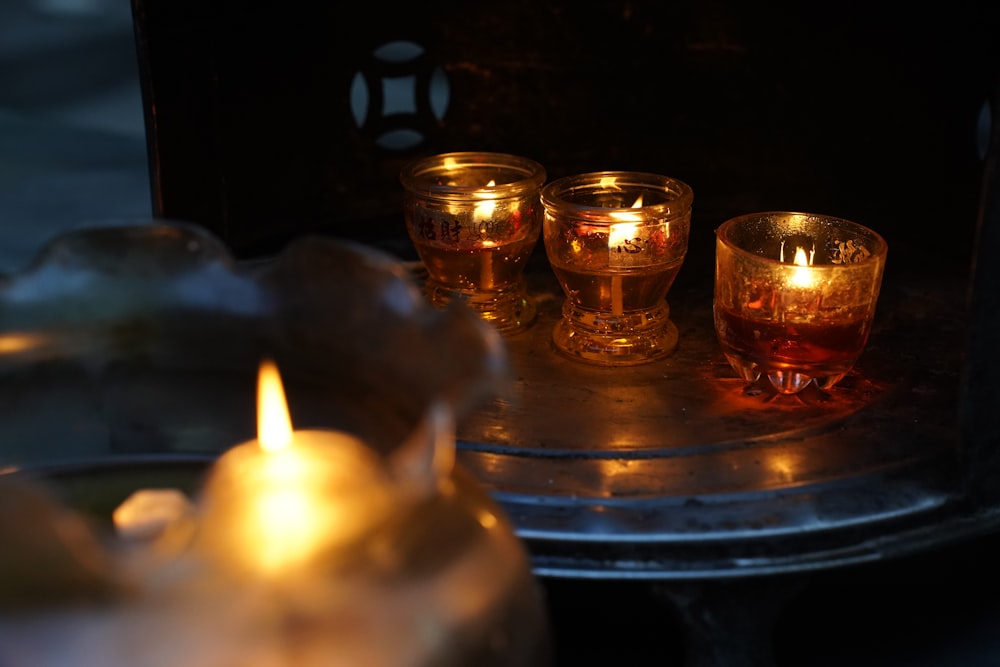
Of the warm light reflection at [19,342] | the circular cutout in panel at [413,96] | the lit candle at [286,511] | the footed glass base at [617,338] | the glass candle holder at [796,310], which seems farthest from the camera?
the circular cutout in panel at [413,96]

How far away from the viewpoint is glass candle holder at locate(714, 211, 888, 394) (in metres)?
0.85

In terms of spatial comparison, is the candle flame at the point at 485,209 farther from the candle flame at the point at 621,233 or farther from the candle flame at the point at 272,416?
the candle flame at the point at 272,416

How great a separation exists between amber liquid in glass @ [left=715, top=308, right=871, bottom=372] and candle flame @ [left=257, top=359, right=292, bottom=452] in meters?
0.46

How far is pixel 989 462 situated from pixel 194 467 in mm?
483

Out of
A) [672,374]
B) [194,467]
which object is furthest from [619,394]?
[194,467]

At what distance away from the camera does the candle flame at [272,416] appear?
1.49 ft

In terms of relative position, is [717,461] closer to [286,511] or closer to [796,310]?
[796,310]

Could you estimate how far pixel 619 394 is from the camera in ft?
3.00

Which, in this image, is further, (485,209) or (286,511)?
(485,209)

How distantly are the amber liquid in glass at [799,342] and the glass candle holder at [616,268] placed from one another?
0.08m

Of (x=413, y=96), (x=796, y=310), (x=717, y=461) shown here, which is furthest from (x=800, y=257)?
(x=413, y=96)

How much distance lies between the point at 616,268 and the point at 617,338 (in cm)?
6

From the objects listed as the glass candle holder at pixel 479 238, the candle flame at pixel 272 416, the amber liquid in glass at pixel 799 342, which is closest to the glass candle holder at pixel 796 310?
the amber liquid in glass at pixel 799 342

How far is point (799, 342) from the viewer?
87 centimetres
